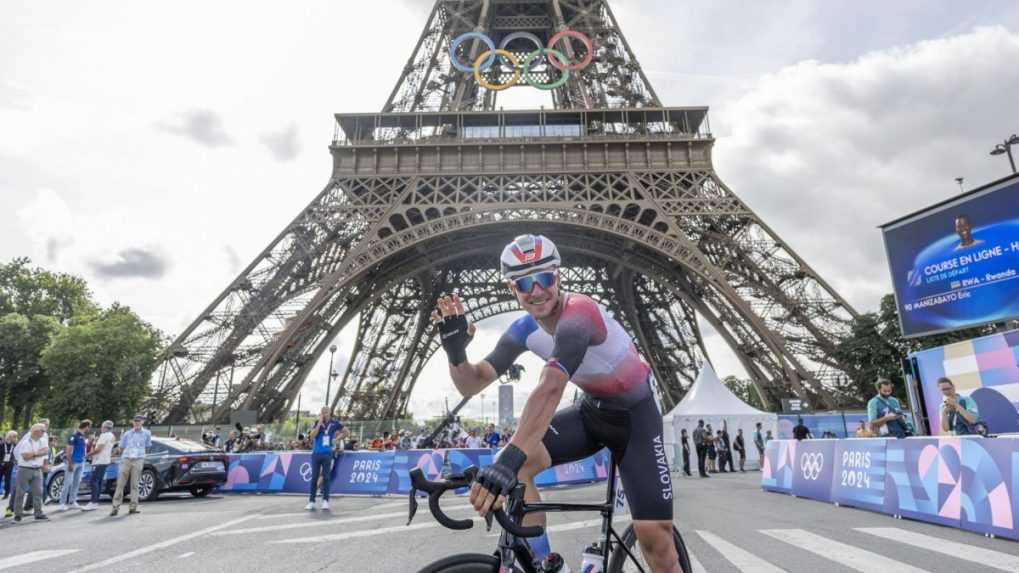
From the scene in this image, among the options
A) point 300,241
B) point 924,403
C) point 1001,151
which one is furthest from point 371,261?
point 1001,151

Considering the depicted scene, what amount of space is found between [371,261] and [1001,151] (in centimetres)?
2225

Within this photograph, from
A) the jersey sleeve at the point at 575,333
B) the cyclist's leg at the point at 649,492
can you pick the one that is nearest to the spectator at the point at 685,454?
the cyclist's leg at the point at 649,492

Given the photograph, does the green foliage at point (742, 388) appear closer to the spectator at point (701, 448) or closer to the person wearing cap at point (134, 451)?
the spectator at point (701, 448)

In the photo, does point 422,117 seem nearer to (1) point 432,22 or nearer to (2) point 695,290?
(1) point 432,22

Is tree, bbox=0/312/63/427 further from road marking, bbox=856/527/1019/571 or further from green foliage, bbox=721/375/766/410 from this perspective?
green foliage, bbox=721/375/766/410

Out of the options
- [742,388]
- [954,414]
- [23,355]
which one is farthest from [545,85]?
[742,388]

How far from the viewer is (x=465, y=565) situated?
5.82 feet

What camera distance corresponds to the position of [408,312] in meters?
31.9

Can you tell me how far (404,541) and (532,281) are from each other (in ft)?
14.9

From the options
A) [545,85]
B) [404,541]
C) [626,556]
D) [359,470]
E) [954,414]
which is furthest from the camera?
[545,85]

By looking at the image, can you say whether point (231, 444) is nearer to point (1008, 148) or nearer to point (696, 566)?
point (696, 566)

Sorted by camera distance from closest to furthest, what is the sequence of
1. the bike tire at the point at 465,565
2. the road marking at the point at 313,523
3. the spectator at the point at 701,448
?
the bike tire at the point at 465,565 → the road marking at the point at 313,523 → the spectator at the point at 701,448

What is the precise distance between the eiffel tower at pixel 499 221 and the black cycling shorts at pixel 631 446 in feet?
60.4

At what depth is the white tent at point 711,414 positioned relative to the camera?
18.0 meters
